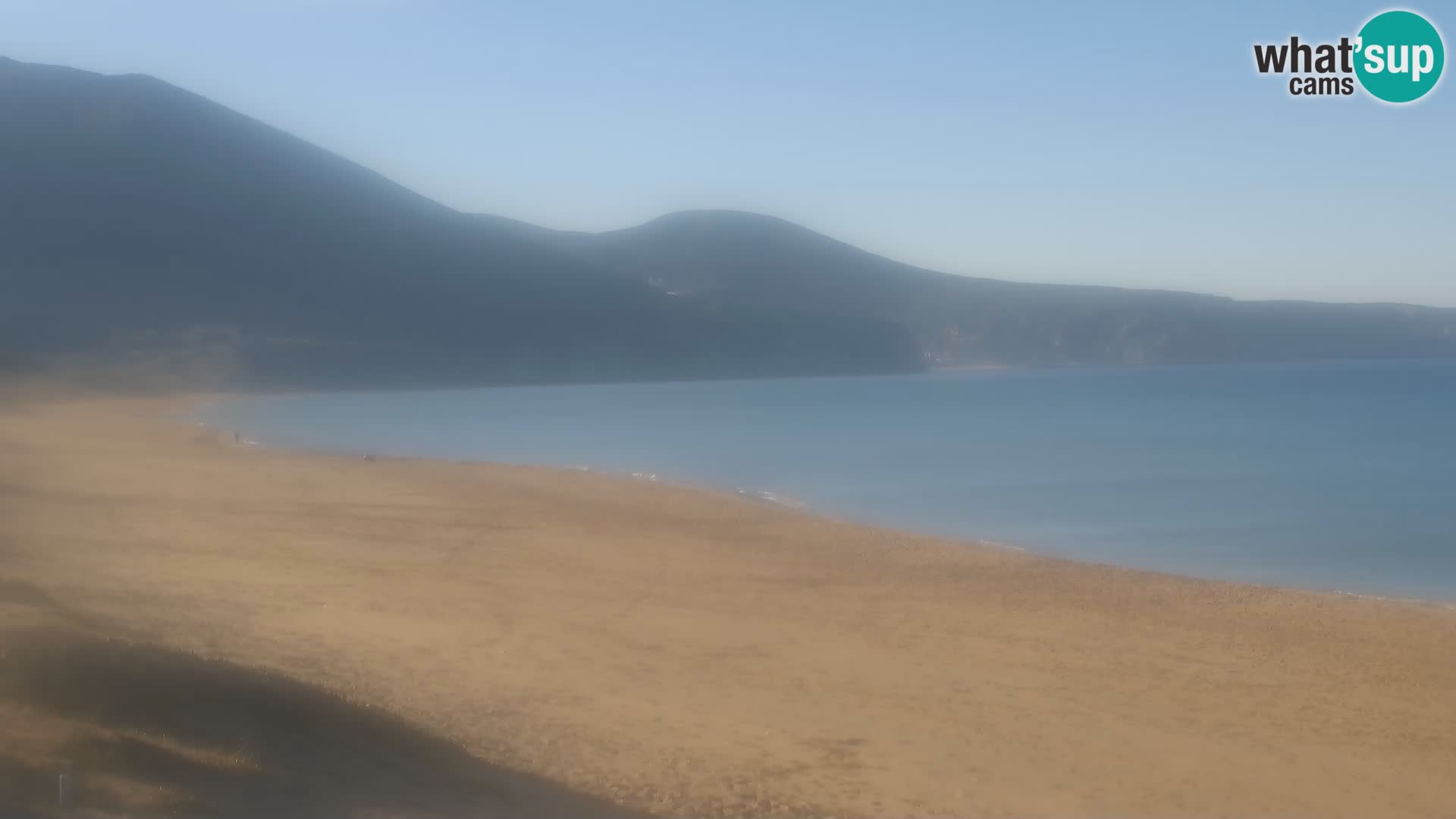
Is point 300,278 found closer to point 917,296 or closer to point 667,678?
point 917,296

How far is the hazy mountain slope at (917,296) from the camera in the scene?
161375 millimetres

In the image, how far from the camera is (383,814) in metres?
6.14

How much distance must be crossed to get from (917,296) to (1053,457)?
428 feet

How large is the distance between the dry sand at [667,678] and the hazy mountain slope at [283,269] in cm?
7522

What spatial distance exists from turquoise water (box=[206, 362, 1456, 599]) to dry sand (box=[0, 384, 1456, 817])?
448 cm

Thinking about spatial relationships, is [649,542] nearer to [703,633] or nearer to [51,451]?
[703,633]

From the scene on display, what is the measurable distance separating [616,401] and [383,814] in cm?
7376

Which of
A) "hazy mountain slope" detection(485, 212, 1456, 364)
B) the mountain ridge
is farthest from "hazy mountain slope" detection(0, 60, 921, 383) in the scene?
"hazy mountain slope" detection(485, 212, 1456, 364)

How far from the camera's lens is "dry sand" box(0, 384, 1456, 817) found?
22.7ft

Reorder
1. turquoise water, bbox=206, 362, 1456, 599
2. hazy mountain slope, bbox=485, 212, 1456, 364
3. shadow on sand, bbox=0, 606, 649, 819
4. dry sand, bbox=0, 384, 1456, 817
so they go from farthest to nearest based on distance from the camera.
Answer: hazy mountain slope, bbox=485, 212, 1456, 364 → turquoise water, bbox=206, 362, 1456, 599 → dry sand, bbox=0, 384, 1456, 817 → shadow on sand, bbox=0, 606, 649, 819

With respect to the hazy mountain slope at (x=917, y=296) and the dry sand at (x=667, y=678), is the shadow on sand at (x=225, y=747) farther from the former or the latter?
the hazy mountain slope at (x=917, y=296)

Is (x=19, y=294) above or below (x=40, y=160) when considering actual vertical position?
below

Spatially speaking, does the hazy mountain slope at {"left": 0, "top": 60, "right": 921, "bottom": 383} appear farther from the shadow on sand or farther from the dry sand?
the shadow on sand

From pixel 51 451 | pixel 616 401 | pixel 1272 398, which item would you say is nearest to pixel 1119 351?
pixel 1272 398
